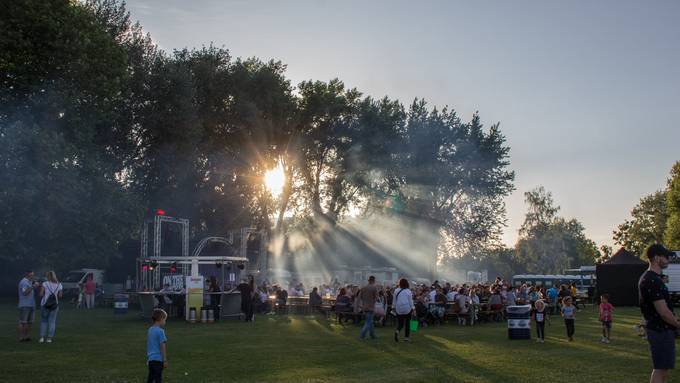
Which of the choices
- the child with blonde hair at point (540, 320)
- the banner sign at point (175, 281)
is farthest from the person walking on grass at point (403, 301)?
the banner sign at point (175, 281)

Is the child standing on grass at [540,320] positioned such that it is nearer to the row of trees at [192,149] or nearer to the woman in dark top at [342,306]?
the woman in dark top at [342,306]

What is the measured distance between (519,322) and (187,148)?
93.8 ft

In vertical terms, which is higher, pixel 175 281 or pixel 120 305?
pixel 175 281

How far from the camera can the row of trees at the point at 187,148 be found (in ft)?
109

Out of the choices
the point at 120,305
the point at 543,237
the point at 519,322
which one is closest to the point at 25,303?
the point at 519,322

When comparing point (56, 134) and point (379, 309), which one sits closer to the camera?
point (379, 309)

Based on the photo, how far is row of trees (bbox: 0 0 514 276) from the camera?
33.1m

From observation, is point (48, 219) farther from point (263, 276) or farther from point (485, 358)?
point (485, 358)

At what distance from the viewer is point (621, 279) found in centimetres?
4462

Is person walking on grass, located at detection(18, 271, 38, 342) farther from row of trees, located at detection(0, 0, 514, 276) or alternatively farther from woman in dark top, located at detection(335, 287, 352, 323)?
row of trees, located at detection(0, 0, 514, 276)

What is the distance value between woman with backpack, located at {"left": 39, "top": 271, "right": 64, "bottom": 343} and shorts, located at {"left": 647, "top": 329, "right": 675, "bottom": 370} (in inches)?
→ 581

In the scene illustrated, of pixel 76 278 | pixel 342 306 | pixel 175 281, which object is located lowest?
pixel 342 306

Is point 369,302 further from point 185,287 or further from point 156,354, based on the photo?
point 185,287

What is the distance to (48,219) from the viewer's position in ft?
111
